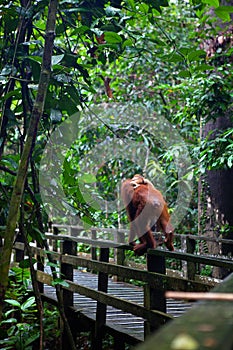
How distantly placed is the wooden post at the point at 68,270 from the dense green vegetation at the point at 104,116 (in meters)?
0.33

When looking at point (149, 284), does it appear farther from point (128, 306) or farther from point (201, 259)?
point (201, 259)

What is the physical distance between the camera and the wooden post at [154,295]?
132 inches

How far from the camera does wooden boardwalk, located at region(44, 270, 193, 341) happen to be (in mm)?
3764

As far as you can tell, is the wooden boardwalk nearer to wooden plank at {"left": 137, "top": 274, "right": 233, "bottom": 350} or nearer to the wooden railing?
the wooden railing

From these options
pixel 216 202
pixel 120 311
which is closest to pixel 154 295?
pixel 120 311

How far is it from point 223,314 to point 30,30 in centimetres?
226

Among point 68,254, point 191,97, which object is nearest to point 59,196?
point 68,254

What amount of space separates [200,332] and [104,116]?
24.9ft

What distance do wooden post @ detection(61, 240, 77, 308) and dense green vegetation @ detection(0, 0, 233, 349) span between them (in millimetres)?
333

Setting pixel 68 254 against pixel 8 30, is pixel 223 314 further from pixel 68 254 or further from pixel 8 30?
pixel 68 254

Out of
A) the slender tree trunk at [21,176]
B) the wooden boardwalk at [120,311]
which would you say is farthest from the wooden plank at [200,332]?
the wooden boardwalk at [120,311]

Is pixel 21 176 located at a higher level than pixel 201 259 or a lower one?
higher

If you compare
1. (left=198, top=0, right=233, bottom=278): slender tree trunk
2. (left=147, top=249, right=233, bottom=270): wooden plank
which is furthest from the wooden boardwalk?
(left=198, top=0, right=233, bottom=278): slender tree trunk

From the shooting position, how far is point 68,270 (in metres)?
4.78
